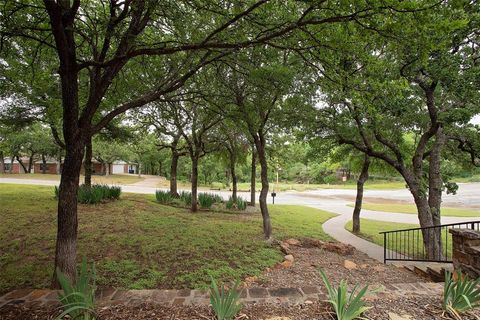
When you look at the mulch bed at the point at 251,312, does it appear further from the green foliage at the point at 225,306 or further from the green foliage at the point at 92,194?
the green foliage at the point at 92,194

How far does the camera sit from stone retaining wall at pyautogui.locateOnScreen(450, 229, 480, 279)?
3.93m

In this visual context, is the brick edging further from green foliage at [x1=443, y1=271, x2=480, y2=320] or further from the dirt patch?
Answer: the dirt patch

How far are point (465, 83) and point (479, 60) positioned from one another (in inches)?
56.7

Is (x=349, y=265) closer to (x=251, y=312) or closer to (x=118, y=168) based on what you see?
(x=251, y=312)

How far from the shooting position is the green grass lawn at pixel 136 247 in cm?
472

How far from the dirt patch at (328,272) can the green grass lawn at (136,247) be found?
0.50 meters

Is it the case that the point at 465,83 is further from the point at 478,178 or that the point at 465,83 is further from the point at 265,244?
the point at 478,178

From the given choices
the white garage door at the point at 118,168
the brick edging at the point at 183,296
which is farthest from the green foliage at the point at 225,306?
the white garage door at the point at 118,168

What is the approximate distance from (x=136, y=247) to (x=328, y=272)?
173 inches

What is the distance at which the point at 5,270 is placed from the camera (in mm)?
4785

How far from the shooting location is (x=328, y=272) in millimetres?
5531

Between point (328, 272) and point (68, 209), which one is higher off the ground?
point (68, 209)

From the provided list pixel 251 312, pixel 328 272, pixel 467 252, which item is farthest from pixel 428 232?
pixel 251 312

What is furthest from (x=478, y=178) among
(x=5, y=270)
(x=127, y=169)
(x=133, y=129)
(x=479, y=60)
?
(x=127, y=169)
